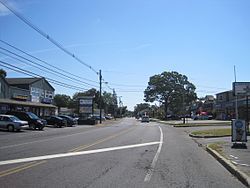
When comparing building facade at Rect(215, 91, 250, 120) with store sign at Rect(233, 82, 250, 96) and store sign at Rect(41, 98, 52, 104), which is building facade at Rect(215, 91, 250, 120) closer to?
store sign at Rect(41, 98, 52, 104)

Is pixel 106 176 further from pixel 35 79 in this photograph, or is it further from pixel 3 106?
pixel 35 79

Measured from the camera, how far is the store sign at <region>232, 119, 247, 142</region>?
67.2ft

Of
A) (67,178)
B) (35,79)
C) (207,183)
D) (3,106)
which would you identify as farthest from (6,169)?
(35,79)

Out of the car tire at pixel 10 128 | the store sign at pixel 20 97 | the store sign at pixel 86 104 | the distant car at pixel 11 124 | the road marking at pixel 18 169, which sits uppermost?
the store sign at pixel 20 97

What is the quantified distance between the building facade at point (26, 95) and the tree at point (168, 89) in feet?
167

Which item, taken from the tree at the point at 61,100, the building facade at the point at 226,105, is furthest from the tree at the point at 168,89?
the tree at the point at 61,100

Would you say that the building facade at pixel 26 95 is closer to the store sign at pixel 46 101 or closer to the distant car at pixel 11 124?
the store sign at pixel 46 101

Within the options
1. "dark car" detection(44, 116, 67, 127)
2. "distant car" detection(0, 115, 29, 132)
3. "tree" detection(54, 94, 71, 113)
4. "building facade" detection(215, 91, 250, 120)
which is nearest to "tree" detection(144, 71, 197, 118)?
"building facade" detection(215, 91, 250, 120)

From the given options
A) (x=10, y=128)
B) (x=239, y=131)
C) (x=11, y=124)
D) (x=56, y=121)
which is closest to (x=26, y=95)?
(x=56, y=121)

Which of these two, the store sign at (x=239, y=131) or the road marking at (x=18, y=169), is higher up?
the store sign at (x=239, y=131)

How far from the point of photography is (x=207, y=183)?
10.0 meters

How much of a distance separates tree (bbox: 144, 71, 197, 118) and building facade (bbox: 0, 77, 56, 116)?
5080 centimetres

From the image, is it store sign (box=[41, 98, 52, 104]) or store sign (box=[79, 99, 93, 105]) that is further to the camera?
store sign (box=[79, 99, 93, 105])

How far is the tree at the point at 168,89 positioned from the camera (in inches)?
4791
